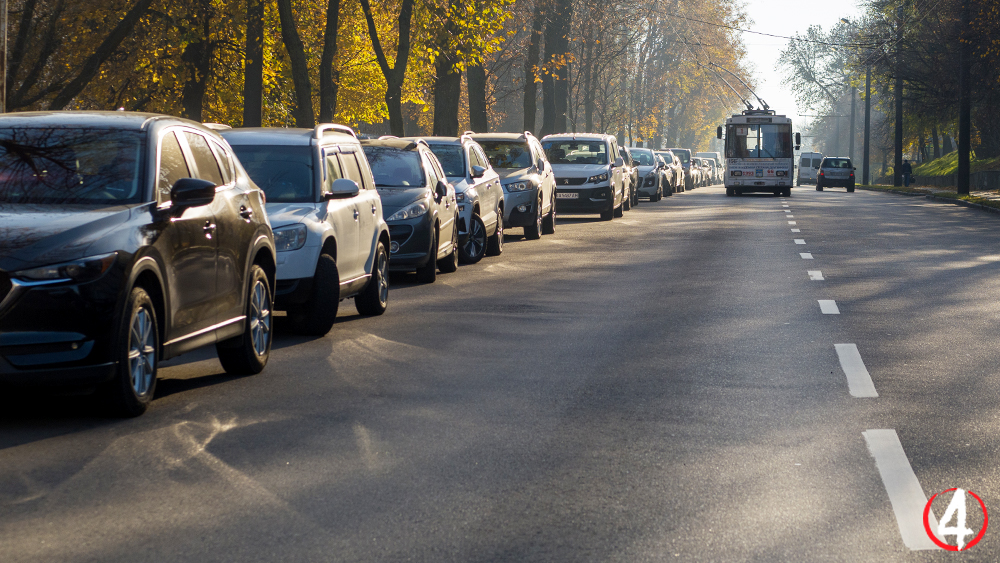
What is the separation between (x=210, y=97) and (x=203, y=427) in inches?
1069

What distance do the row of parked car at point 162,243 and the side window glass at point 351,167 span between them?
0.07ft

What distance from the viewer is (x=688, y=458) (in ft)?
20.2

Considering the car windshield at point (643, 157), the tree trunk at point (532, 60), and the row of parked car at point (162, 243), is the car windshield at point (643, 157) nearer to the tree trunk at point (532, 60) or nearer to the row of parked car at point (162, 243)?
the tree trunk at point (532, 60)

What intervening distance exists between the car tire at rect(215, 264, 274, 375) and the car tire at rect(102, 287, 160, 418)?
115 cm

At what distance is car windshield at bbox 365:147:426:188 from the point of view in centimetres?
1548

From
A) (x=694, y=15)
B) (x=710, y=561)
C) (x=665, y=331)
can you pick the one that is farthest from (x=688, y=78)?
(x=710, y=561)

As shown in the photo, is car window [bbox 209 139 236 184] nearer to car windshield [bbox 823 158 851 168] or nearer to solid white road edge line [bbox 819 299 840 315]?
solid white road edge line [bbox 819 299 840 315]

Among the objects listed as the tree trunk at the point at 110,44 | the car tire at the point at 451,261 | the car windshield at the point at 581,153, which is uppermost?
the tree trunk at the point at 110,44

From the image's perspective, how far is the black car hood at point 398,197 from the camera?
1484 centimetres

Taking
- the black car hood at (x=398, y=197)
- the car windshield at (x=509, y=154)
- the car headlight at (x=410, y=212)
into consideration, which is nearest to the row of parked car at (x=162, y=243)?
the car headlight at (x=410, y=212)

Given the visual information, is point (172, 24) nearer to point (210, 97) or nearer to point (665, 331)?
point (210, 97)

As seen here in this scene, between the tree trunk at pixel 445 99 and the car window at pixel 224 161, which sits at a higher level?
the tree trunk at pixel 445 99

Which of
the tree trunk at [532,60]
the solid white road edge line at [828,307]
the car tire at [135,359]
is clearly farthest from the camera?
the tree trunk at [532,60]

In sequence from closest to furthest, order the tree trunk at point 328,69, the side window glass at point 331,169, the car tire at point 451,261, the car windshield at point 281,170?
the car windshield at point 281,170
the side window glass at point 331,169
the car tire at point 451,261
the tree trunk at point 328,69
